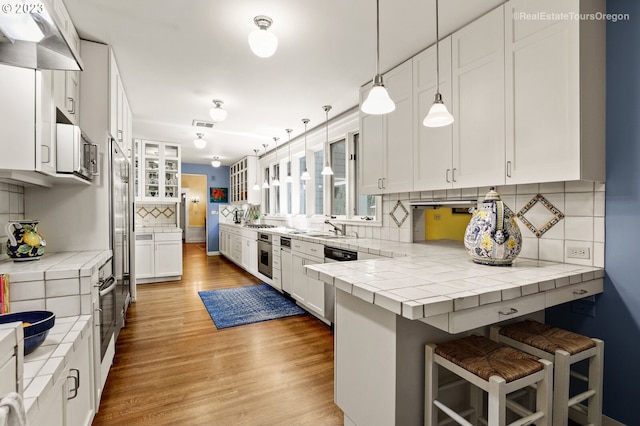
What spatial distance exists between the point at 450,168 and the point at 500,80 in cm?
64

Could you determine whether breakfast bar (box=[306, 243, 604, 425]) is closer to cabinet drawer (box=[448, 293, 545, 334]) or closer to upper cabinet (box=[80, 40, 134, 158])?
cabinet drawer (box=[448, 293, 545, 334])

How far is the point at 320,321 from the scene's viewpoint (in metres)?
3.41

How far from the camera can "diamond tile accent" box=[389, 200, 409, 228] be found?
10.2ft

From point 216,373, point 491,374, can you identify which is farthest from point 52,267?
point 491,374

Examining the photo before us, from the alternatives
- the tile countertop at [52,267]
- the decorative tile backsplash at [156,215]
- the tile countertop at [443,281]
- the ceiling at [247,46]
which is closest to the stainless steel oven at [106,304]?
the tile countertop at [52,267]

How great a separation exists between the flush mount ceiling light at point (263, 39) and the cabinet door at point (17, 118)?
1181 mm

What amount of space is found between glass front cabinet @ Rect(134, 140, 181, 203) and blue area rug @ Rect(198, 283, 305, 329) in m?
2.27

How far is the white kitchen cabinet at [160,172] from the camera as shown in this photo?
18.4 feet

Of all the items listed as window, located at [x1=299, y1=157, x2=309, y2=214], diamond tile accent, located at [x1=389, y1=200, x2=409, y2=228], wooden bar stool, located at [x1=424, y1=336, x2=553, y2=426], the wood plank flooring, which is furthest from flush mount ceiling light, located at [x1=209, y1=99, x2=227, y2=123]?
wooden bar stool, located at [x1=424, y1=336, x2=553, y2=426]

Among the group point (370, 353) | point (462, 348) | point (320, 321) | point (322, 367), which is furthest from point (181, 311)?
point (462, 348)

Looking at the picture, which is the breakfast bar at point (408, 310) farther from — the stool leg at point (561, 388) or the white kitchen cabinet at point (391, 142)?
the white kitchen cabinet at point (391, 142)

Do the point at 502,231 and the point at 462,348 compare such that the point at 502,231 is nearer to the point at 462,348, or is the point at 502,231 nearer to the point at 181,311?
the point at 462,348

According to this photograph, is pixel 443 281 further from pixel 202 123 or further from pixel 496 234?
pixel 202 123

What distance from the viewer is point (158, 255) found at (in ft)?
17.0
